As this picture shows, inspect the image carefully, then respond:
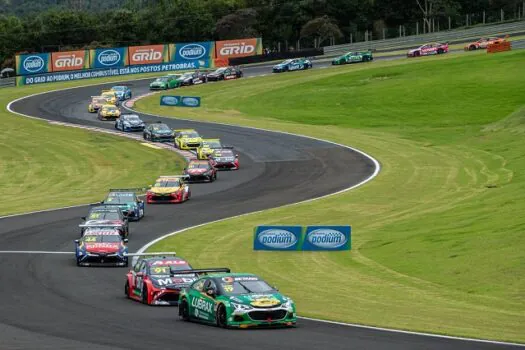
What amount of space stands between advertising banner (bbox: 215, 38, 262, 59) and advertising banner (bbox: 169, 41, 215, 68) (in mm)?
1023

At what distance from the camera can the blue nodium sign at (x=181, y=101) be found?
108 metres

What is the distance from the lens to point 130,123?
9325cm

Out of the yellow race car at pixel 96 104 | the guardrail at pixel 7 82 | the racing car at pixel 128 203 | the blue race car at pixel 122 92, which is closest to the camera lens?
the racing car at pixel 128 203

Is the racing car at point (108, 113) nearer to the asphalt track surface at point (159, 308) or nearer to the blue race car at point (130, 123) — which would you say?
the blue race car at point (130, 123)

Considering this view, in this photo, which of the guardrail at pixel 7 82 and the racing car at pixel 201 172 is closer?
the racing car at pixel 201 172

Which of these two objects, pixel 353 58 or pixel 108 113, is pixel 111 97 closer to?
pixel 108 113

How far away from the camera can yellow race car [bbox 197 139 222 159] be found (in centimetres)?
7525

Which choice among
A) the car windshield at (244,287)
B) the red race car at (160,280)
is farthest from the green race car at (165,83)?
the car windshield at (244,287)

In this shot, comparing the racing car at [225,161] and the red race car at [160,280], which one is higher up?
the red race car at [160,280]

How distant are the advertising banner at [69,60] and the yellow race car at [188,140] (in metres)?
49.4

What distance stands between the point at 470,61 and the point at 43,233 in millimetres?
74499

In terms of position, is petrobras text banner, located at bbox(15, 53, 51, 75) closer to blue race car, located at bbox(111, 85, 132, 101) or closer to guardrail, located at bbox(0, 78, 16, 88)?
guardrail, located at bbox(0, 78, 16, 88)

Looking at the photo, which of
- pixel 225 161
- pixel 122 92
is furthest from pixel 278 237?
pixel 122 92

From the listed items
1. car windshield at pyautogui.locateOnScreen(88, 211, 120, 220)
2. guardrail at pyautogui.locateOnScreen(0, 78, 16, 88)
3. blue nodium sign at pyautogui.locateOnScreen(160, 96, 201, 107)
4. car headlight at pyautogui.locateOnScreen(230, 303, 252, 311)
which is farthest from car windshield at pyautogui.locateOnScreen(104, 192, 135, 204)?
guardrail at pyautogui.locateOnScreen(0, 78, 16, 88)
